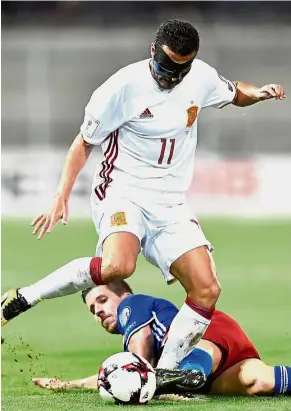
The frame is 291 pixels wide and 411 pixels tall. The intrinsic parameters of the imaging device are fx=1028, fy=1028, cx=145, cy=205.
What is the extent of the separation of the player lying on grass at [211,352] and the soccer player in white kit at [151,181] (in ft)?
0.39

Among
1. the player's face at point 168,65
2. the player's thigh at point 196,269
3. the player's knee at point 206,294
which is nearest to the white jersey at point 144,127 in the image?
the player's face at point 168,65

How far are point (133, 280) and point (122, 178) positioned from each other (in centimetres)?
534

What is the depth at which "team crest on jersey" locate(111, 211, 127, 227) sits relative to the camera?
5458mm

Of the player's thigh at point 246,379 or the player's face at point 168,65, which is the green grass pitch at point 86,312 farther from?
the player's face at point 168,65

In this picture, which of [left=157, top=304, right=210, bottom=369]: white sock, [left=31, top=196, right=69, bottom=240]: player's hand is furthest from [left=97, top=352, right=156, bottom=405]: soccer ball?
[left=31, top=196, right=69, bottom=240]: player's hand

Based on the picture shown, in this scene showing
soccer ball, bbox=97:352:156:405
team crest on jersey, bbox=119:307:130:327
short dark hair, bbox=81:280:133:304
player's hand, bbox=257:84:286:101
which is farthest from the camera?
short dark hair, bbox=81:280:133:304

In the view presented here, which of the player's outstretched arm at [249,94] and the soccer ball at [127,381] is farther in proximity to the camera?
the player's outstretched arm at [249,94]

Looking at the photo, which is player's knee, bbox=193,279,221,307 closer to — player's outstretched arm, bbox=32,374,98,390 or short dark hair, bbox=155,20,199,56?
player's outstretched arm, bbox=32,374,98,390

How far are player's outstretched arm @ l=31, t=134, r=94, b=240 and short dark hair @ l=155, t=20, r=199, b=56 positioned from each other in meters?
0.73

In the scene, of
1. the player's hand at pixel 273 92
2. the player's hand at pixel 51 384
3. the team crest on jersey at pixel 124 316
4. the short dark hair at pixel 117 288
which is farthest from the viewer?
the short dark hair at pixel 117 288

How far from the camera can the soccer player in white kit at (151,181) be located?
5.29 meters

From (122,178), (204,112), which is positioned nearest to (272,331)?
(122,178)

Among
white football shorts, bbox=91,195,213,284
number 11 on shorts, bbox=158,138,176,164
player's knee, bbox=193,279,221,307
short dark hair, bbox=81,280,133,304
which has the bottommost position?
short dark hair, bbox=81,280,133,304

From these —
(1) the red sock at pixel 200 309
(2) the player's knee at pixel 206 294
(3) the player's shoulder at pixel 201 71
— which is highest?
(3) the player's shoulder at pixel 201 71
